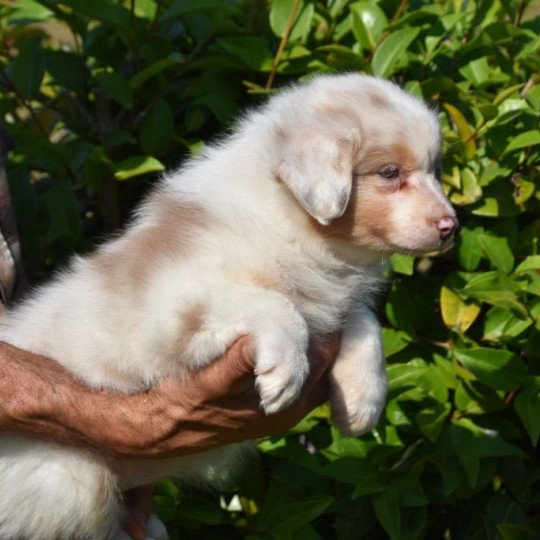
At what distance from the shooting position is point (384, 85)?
346cm

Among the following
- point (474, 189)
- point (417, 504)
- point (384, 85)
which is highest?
point (384, 85)

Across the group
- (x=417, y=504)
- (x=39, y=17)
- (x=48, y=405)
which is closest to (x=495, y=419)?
(x=417, y=504)

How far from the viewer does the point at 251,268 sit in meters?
3.27

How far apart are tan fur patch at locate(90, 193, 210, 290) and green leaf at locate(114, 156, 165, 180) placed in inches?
26.9

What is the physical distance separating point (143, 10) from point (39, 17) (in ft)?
1.27

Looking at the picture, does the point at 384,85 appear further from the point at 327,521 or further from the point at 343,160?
the point at 327,521

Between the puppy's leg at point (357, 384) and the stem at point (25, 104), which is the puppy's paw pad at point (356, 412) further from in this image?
the stem at point (25, 104)

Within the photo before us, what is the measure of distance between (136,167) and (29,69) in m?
0.49

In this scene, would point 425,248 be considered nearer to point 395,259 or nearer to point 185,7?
point 395,259

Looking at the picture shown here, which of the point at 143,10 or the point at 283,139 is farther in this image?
the point at 143,10

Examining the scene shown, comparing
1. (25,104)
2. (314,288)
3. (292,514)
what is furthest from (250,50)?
(292,514)

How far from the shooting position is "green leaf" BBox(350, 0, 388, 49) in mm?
4281

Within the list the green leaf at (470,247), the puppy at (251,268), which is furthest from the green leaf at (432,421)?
the puppy at (251,268)

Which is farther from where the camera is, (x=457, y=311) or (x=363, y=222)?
(x=457, y=311)
